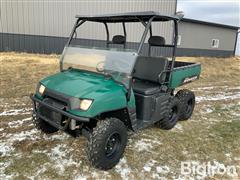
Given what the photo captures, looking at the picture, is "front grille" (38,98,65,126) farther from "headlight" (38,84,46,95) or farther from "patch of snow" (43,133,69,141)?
"patch of snow" (43,133,69,141)

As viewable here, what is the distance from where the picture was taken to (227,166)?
Answer: 12.5 feet

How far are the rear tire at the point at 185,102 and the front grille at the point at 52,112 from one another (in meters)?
2.70

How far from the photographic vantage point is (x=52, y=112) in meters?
3.48

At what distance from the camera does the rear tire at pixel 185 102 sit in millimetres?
5285

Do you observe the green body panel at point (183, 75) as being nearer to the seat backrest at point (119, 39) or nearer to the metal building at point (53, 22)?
the seat backrest at point (119, 39)

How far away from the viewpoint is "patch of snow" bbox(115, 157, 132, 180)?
133 inches

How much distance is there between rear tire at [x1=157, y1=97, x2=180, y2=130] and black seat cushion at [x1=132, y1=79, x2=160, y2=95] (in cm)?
50

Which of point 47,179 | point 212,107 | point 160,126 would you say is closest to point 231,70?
point 212,107

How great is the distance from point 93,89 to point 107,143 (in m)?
0.75

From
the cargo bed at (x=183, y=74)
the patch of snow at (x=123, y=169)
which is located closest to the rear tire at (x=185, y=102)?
the cargo bed at (x=183, y=74)

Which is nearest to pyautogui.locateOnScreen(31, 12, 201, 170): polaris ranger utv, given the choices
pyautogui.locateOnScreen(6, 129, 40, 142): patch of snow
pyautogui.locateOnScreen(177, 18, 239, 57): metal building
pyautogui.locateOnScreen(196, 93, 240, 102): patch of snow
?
pyautogui.locateOnScreen(6, 129, 40, 142): patch of snow

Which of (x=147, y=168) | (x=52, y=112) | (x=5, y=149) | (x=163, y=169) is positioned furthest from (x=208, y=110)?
(x=5, y=149)

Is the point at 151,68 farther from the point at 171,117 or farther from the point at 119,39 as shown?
the point at 171,117

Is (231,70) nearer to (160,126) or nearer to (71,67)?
(160,126)
